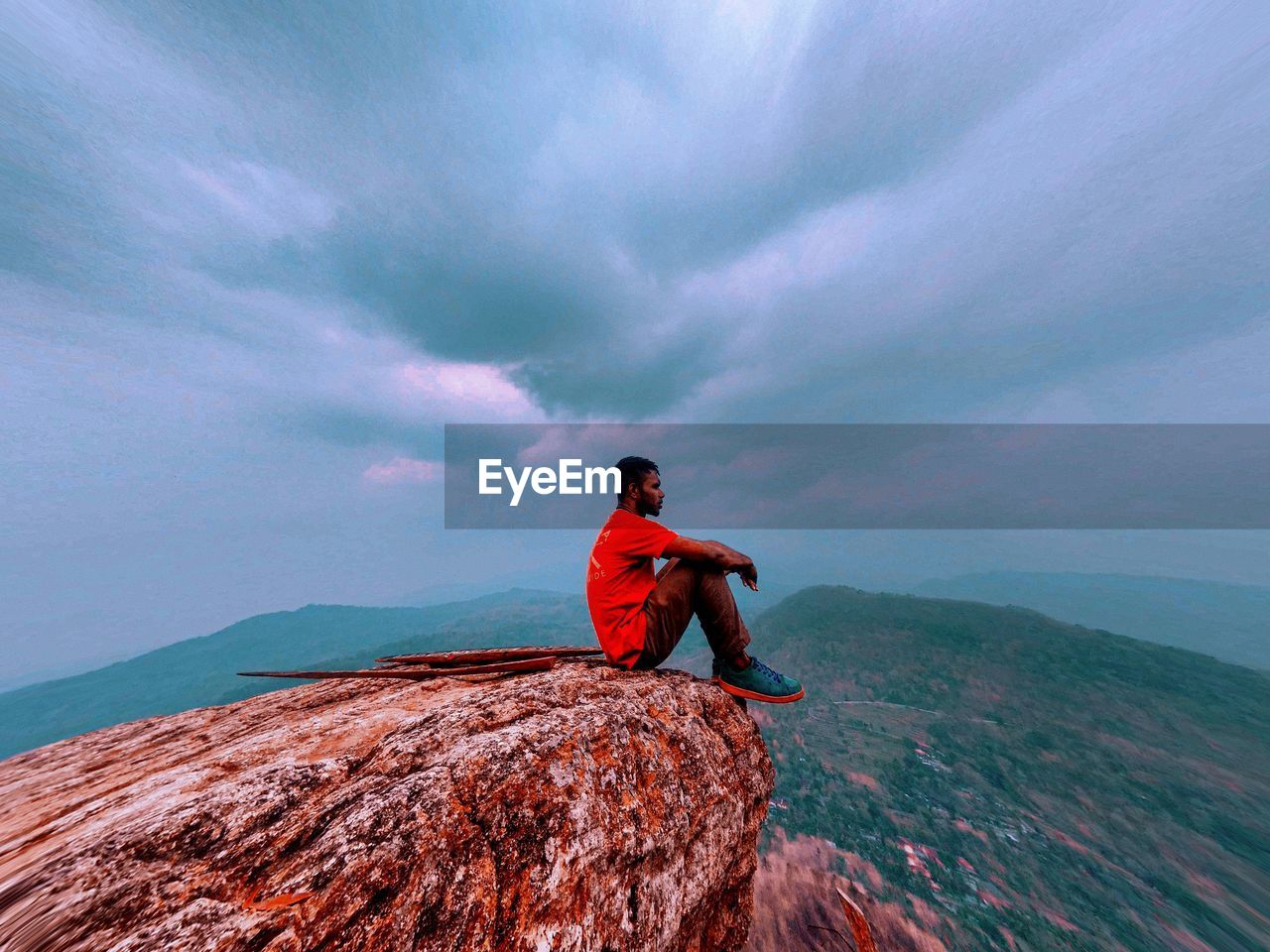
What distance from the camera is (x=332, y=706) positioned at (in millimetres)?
5633

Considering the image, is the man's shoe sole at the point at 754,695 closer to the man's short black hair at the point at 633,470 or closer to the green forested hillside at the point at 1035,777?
the man's short black hair at the point at 633,470

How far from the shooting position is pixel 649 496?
6211 millimetres

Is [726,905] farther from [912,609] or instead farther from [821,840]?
[912,609]

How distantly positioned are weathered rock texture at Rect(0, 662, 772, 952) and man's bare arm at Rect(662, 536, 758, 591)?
182 cm

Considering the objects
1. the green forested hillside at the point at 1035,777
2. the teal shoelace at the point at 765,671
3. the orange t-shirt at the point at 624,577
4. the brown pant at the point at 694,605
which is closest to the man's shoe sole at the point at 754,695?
the teal shoelace at the point at 765,671

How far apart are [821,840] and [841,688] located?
72325 millimetres

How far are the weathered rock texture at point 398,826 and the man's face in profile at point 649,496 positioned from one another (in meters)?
2.38

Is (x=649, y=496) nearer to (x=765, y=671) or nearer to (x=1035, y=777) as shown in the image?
(x=765, y=671)

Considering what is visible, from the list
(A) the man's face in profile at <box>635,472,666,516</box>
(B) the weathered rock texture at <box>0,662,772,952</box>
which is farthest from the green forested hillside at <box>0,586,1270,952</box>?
(A) the man's face in profile at <box>635,472,666,516</box>

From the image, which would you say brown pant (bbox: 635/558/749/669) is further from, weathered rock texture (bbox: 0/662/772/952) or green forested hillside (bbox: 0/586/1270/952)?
green forested hillside (bbox: 0/586/1270/952)

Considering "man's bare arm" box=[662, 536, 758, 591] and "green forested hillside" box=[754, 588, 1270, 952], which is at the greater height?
"man's bare arm" box=[662, 536, 758, 591]

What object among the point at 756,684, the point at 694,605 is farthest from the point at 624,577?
the point at 756,684

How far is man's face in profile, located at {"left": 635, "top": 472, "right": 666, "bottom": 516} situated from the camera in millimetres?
6205

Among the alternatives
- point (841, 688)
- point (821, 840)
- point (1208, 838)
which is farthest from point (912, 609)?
point (821, 840)
